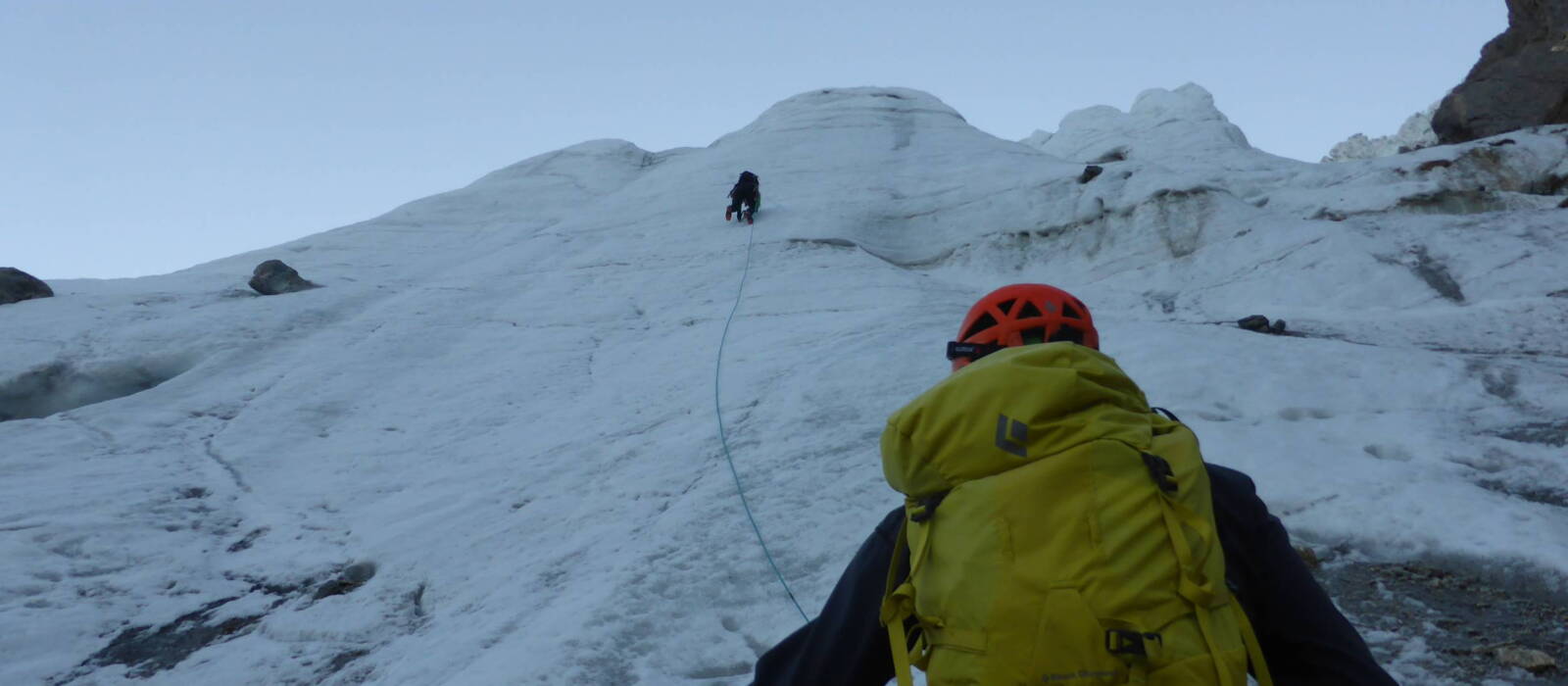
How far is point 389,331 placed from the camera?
13922 millimetres

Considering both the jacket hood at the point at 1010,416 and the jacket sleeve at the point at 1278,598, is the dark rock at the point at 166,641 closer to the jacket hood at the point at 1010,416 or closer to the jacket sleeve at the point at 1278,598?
the jacket hood at the point at 1010,416

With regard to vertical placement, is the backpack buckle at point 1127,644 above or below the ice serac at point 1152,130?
below

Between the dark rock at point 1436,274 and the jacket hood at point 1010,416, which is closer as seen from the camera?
the jacket hood at point 1010,416

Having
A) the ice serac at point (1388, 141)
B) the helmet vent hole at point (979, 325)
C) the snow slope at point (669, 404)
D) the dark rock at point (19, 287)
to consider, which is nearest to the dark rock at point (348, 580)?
the snow slope at point (669, 404)

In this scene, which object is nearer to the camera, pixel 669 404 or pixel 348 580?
pixel 348 580

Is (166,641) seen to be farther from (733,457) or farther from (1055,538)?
(1055,538)

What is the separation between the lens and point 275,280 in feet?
51.9

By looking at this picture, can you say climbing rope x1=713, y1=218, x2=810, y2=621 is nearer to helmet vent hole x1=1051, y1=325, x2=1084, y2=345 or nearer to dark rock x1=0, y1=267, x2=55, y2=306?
helmet vent hole x1=1051, y1=325, x2=1084, y2=345

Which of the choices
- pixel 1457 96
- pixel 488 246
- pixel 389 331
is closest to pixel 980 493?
pixel 389 331

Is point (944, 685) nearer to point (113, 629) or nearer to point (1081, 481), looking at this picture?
point (1081, 481)

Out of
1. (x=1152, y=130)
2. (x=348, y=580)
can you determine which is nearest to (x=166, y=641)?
(x=348, y=580)

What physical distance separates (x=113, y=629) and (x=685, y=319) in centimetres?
849

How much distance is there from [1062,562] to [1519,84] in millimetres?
26344

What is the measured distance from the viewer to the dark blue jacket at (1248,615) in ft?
6.63
